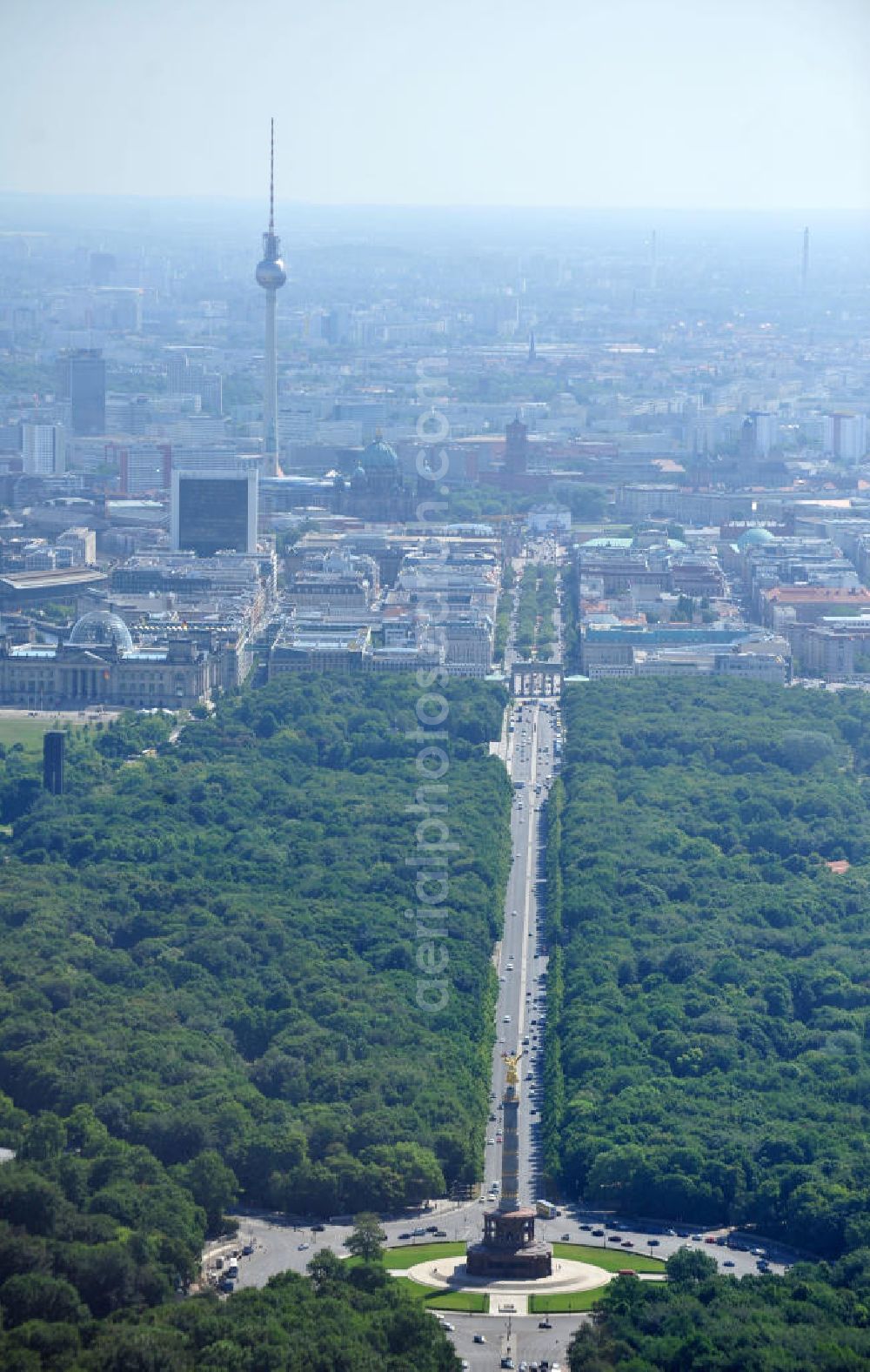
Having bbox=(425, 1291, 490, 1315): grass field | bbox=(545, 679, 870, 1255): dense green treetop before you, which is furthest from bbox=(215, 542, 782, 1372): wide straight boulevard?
bbox=(545, 679, 870, 1255): dense green treetop

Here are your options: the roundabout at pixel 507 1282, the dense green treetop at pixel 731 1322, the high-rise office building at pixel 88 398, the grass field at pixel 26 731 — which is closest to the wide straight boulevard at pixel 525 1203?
the roundabout at pixel 507 1282

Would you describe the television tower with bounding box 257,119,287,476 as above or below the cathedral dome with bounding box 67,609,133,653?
above

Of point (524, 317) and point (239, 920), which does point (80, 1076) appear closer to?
point (239, 920)

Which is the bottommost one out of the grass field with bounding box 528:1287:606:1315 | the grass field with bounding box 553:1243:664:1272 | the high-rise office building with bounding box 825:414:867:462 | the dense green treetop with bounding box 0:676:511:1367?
the grass field with bounding box 528:1287:606:1315

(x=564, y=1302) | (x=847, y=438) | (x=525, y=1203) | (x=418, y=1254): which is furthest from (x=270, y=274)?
(x=564, y=1302)

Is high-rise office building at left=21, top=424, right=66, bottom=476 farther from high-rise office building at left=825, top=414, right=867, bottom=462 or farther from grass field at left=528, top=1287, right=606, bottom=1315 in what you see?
grass field at left=528, top=1287, right=606, bottom=1315

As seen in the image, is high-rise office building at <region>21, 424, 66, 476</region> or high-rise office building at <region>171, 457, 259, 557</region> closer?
high-rise office building at <region>171, 457, 259, 557</region>

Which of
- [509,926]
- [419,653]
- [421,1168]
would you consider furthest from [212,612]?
[421,1168]
